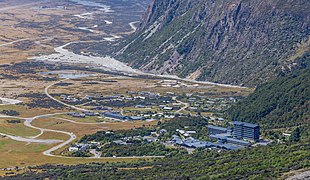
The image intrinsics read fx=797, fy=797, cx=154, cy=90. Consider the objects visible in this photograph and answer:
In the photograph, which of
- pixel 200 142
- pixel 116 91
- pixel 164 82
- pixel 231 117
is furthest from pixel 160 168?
pixel 164 82

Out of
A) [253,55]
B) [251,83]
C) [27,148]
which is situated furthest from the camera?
[253,55]

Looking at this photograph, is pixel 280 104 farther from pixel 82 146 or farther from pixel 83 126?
pixel 83 126

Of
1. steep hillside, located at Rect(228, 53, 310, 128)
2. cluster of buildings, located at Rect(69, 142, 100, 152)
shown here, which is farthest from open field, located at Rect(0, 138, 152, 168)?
steep hillside, located at Rect(228, 53, 310, 128)

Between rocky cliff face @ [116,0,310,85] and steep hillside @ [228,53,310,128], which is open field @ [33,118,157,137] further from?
rocky cliff face @ [116,0,310,85]

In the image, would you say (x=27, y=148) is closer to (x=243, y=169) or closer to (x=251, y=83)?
(x=243, y=169)

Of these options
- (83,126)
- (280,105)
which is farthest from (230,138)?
(83,126)
